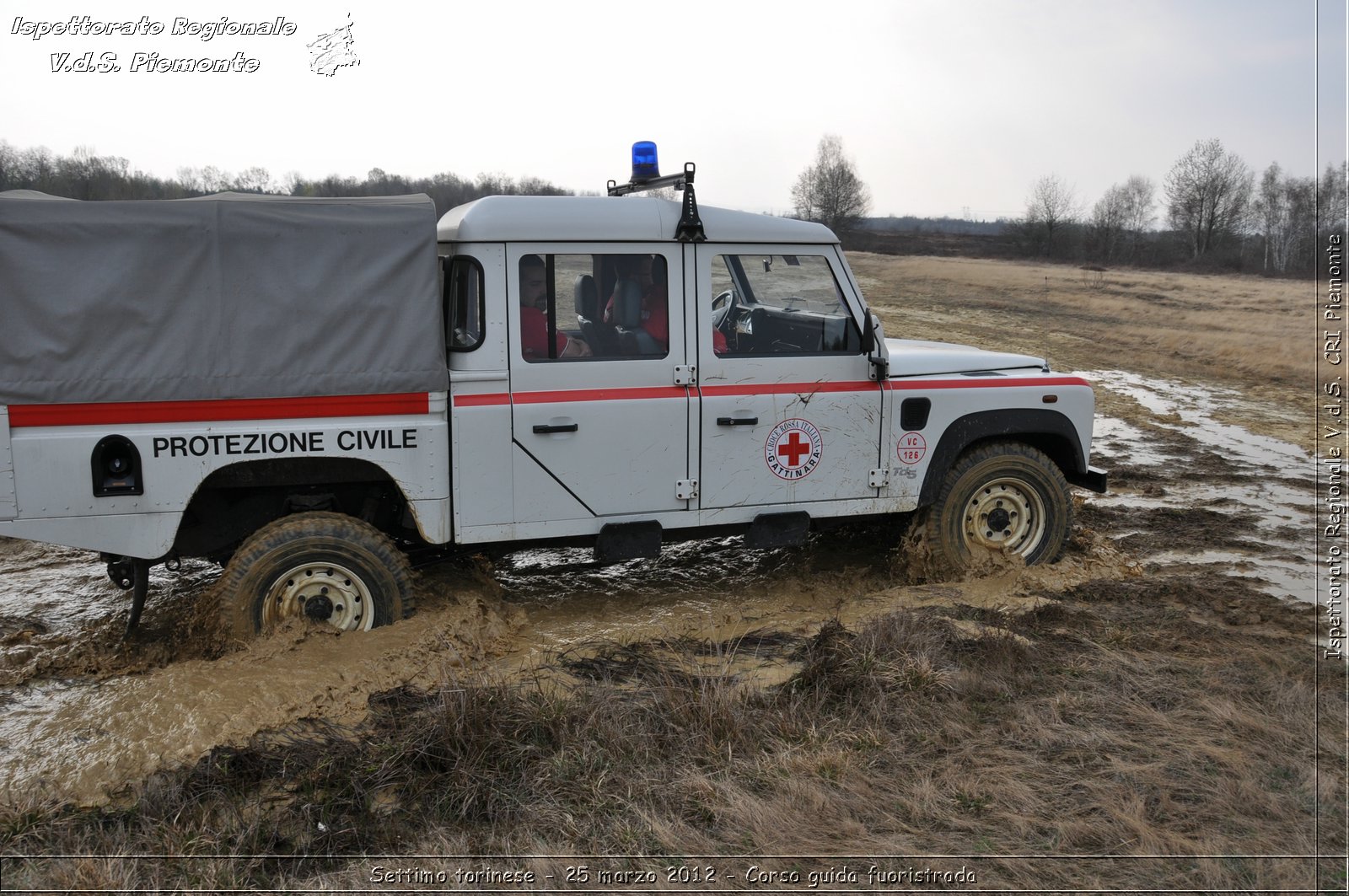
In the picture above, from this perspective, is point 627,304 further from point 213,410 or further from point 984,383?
point 984,383

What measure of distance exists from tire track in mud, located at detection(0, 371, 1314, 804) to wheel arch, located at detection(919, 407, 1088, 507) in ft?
2.13

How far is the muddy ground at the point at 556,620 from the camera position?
457 centimetres

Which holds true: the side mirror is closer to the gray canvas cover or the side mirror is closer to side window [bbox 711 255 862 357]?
side window [bbox 711 255 862 357]

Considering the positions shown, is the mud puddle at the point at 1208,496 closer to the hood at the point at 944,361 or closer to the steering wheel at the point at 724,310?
the hood at the point at 944,361

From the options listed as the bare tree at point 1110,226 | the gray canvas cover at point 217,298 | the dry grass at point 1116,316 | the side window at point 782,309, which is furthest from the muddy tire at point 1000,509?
the bare tree at point 1110,226

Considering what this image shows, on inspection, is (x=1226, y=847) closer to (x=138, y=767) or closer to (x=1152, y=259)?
(x=138, y=767)

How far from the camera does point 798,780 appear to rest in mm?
3939

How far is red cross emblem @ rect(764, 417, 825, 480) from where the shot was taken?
5.74 m

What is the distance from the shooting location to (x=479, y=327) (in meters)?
5.27

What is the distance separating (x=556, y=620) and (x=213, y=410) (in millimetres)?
2255

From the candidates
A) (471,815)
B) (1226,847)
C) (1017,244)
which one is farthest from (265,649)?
(1017,244)

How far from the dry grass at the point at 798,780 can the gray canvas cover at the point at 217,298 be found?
1.71 meters

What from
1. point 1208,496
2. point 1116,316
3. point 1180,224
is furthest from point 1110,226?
point 1208,496

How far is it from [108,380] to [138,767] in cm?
177
